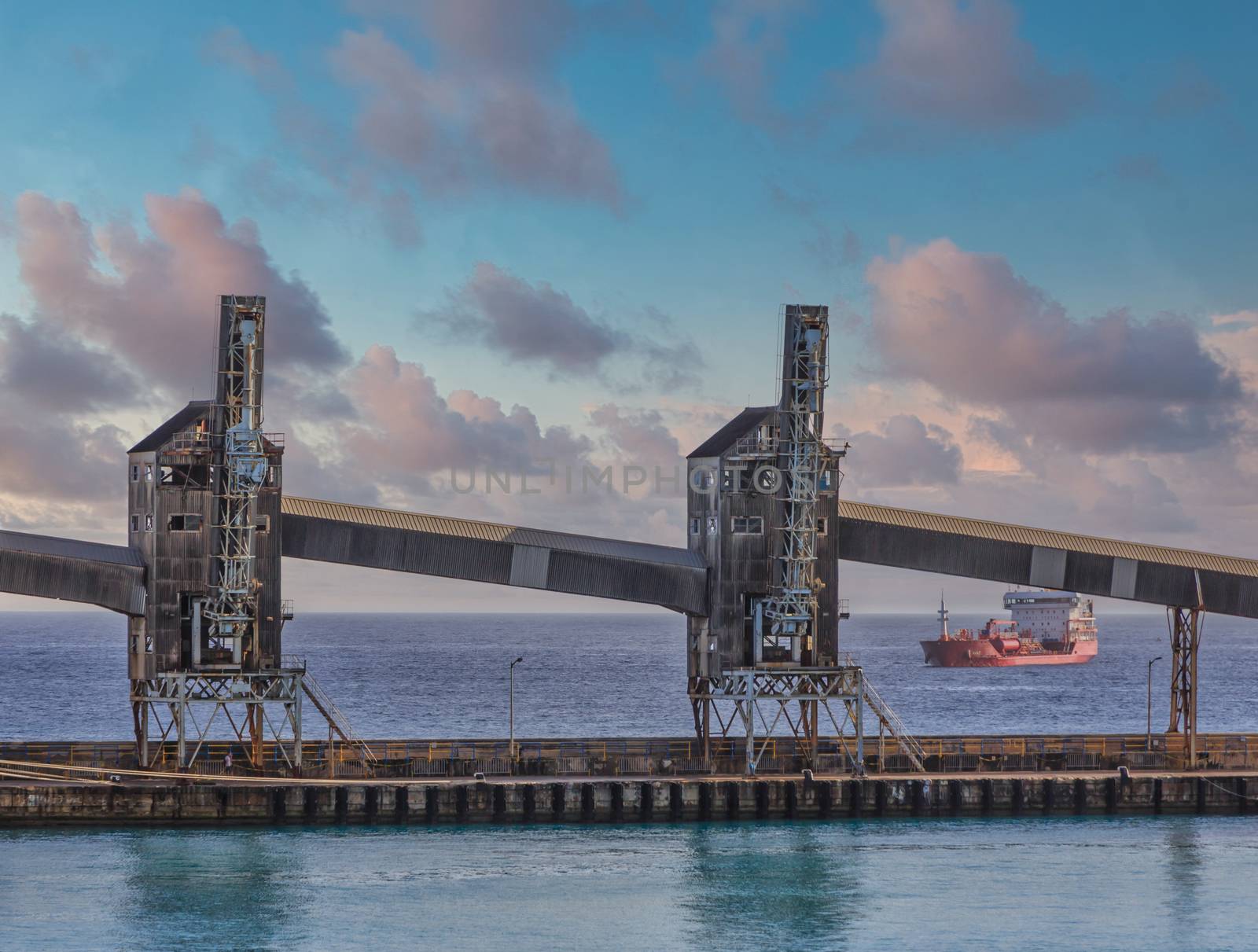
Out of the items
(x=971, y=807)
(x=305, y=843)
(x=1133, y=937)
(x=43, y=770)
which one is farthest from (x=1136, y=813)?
(x=43, y=770)

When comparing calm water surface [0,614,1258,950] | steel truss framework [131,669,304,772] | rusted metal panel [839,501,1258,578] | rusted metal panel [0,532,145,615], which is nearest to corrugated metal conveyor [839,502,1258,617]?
rusted metal panel [839,501,1258,578]

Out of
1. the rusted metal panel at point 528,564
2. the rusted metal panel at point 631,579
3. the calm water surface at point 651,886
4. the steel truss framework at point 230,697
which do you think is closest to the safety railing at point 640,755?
the steel truss framework at point 230,697

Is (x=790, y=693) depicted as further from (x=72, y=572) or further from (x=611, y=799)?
(x=72, y=572)

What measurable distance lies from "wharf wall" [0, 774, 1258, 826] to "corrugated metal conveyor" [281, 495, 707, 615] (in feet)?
29.0

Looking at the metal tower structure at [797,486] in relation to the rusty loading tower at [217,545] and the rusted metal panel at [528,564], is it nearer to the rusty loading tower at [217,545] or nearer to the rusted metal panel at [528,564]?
the rusted metal panel at [528,564]

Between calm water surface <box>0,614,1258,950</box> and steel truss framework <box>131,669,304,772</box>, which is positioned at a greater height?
steel truss framework <box>131,669,304,772</box>

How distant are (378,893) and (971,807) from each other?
97.9ft

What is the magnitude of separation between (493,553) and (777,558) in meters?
13.0

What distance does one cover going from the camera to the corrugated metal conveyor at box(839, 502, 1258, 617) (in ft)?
273

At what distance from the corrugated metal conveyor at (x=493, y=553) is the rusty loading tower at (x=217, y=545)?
1.98 metres

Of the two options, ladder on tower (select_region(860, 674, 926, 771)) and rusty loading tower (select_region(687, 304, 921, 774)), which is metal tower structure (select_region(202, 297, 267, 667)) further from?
ladder on tower (select_region(860, 674, 926, 771))

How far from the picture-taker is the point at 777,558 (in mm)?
79750

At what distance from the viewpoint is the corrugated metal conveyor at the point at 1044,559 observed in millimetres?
83188

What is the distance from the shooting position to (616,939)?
57.9m
